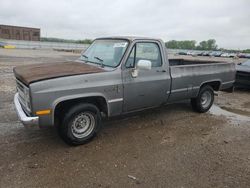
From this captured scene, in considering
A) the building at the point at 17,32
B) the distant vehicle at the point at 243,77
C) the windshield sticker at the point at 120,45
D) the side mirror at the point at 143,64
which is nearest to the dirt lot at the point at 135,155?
the side mirror at the point at 143,64

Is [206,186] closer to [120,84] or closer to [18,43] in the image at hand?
[120,84]

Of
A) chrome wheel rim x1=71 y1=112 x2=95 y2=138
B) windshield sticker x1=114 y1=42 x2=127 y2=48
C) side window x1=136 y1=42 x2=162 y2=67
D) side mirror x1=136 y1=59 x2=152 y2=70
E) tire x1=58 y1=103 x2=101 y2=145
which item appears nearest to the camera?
tire x1=58 y1=103 x2=101 y2=145

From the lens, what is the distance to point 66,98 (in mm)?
3670

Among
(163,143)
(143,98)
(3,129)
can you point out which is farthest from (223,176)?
(3,129)

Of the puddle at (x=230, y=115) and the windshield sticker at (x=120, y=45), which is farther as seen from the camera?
the puddle at (x=230, y=115)

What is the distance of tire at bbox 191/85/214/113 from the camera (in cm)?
Result: 625

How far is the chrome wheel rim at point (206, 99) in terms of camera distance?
21.2 feet

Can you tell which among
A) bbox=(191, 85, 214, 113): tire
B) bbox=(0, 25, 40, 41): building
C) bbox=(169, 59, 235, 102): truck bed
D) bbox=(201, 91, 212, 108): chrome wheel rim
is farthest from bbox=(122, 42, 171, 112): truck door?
bbox=(0, 25, 40, 41): building

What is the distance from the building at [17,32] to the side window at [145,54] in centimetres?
9184

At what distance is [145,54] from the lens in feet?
16.2

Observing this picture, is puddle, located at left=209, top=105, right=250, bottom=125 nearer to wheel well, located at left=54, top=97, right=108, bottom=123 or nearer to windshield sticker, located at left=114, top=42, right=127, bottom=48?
windshield sticker, located at left=114, top=42, right=127, bottom=48

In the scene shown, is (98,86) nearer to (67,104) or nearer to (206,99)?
(67,104)

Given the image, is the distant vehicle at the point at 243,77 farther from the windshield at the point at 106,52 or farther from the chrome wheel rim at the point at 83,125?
the chrome wheel rim at the point at 83,125

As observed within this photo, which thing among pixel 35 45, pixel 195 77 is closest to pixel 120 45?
pixel 195 77
